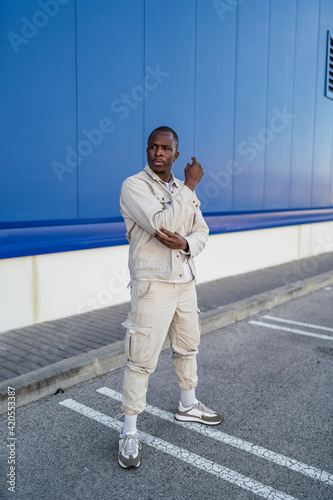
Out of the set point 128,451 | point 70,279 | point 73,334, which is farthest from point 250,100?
point 128,451

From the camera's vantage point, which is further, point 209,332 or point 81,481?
point 209,332

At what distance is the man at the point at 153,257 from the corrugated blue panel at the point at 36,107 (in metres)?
2.61

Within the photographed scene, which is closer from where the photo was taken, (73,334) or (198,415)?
(198,415)

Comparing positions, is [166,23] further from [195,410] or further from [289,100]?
[195,410]

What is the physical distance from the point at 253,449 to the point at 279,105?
7924 millimetres

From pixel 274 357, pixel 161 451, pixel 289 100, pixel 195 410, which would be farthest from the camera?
pixel 289 100

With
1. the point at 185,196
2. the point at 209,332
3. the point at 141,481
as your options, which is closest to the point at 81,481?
the point at 141,481

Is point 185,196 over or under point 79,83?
under

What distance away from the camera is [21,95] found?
479 cm

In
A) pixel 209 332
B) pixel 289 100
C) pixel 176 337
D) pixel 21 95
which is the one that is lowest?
pixel 209 332

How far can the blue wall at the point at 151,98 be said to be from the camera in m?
4.89

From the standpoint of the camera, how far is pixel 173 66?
6691 millimetres

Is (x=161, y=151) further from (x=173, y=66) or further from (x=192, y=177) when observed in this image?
(x=173, y=66)

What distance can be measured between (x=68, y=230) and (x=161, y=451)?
3194 mm
